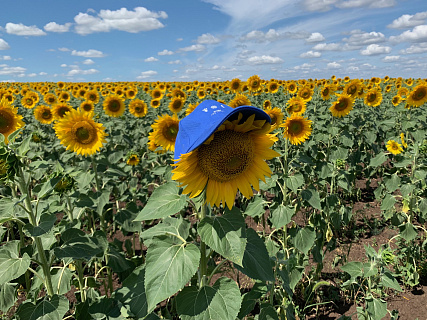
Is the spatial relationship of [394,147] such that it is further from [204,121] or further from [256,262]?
[204,121]

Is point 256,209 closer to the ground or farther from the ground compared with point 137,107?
closer to the ground

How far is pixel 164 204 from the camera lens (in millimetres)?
1492

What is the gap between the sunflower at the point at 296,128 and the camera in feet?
13.1

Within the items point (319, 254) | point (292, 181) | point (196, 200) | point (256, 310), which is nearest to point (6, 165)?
point (196, 200)

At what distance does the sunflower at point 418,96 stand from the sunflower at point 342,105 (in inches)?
98.3

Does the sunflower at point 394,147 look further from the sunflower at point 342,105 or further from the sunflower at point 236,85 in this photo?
the sunflower at point 236,85

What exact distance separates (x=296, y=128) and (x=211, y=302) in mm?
3080

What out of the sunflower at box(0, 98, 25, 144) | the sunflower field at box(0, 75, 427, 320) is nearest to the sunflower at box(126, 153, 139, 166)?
the sunflower field at box(0, 75, 427, 320)

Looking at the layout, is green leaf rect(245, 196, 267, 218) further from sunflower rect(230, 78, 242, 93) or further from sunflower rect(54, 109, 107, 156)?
sunflower rect(230, 78, 242, 93)

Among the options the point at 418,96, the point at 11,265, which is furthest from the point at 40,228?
the point at 418,96

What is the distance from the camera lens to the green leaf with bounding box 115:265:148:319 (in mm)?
1675

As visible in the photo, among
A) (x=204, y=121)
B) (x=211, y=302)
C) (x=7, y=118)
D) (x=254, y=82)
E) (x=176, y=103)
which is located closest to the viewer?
(x=204, y=121)

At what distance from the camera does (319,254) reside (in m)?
3.55

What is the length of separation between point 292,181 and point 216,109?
2.16m
